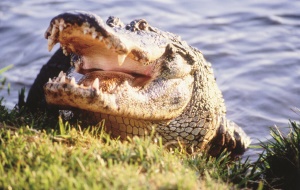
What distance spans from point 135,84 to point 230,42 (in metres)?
4.80

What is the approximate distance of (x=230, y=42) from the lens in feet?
29.0

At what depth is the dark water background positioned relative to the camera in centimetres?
709

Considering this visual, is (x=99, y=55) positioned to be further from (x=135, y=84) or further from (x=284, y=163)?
(x=284, y=163)

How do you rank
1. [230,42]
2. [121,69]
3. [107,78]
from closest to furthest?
[107,78], [121,69], [230,42]

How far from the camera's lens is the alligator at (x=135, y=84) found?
3.72 meters

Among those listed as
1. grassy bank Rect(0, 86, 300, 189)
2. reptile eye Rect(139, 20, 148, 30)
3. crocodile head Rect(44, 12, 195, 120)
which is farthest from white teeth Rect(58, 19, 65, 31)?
reptile eye Rect(139, 20, 148, 30)

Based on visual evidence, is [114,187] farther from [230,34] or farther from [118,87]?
[230,34]

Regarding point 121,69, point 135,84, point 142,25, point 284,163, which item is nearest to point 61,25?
point 121,69

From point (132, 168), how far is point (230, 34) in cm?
618

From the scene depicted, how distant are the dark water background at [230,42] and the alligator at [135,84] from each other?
3.86 feet

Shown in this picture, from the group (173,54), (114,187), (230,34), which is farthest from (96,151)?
(230,34)

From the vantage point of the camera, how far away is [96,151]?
3.54 metres

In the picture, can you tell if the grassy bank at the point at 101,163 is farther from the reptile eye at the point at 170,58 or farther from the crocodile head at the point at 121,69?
the reptile eye at the point at 170,58

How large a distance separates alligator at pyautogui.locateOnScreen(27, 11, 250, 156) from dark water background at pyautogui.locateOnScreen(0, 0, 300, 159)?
1175 millimetres
